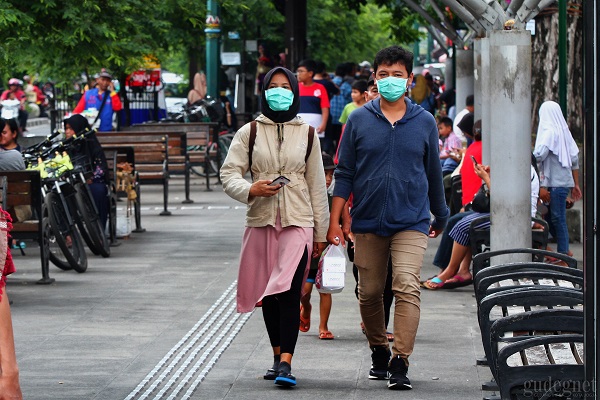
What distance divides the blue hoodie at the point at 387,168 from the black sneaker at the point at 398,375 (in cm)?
70

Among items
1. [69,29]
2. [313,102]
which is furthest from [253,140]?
[313,102]

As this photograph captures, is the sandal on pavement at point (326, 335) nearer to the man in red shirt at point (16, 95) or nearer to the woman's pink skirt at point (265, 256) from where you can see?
the woman's pink skirt at point (265, 256)

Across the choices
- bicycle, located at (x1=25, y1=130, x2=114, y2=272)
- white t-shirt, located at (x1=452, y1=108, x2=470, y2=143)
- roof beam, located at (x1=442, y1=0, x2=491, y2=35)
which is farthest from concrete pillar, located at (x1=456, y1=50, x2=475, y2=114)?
roof beam, located at (x1=442, y1=0, x2=491, y2=35)

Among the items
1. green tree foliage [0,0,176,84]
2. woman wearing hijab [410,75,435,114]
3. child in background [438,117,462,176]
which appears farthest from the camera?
woman wearing hijab [410,75,435,114]

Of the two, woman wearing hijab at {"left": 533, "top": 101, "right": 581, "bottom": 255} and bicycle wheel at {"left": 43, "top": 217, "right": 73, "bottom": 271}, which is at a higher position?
woman wearing hijab at {"left": 533, "top": 101, "right": 581, "bottom": 255}

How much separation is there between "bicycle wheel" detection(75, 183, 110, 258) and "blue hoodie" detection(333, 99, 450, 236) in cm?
630

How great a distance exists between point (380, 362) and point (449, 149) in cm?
775

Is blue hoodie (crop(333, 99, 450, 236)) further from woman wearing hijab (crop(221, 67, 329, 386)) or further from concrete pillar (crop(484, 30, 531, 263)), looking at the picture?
concrete pillar (crop(484, 30, 531, 263))

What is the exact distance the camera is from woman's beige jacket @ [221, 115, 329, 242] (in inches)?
311

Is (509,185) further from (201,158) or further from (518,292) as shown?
(201,158)

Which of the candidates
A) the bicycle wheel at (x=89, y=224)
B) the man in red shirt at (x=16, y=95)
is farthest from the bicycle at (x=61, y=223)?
the man in red shirt at (x=16, y=95)

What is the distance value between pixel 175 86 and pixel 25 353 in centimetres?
5263

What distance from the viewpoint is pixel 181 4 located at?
1614 cm

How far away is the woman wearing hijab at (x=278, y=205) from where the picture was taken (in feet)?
25.8
